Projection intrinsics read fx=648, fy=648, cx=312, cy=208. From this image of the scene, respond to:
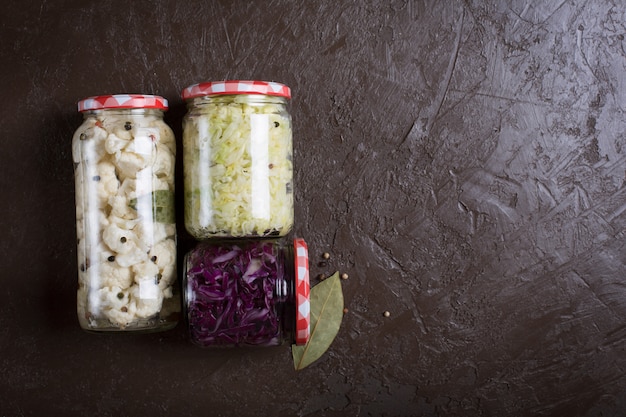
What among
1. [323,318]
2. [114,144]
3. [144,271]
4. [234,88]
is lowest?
[323,318]

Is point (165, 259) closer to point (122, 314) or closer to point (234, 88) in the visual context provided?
point (122, 314)

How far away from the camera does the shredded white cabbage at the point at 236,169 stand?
128 cm

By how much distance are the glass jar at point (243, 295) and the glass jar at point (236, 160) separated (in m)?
0.05

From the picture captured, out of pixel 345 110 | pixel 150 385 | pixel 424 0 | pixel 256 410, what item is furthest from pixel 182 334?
pixel 424 0

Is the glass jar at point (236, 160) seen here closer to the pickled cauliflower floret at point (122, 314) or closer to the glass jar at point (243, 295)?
the glass jar at point (243, 295)

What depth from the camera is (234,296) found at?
130 cm

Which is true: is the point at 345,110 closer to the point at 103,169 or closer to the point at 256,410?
the point at 103,169

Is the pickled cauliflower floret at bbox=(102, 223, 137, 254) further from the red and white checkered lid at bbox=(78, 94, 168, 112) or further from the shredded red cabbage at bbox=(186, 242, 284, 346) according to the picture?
the red and white checkered lid at bbox=(78, 94, 168, 112)

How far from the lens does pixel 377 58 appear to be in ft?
4.96

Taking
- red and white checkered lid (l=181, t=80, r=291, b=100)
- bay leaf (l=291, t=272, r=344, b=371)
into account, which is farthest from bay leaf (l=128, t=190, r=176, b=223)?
bay leaf (l=291, t=272, r=344, b=371)

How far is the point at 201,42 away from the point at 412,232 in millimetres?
659

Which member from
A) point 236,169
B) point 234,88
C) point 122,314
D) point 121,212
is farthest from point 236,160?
point 122,314

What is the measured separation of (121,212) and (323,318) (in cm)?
52

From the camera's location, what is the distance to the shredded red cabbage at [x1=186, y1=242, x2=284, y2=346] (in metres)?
1.30
